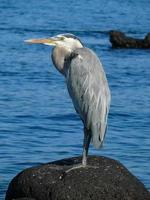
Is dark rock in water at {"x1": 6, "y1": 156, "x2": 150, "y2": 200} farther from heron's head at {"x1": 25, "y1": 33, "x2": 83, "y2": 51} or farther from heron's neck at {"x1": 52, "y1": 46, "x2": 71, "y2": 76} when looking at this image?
heron's head at {"x1": 25, "y1": 33, "x2": 83, "y2": 51}

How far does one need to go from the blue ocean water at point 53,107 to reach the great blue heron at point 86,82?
3497mm

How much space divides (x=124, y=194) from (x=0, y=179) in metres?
4.72

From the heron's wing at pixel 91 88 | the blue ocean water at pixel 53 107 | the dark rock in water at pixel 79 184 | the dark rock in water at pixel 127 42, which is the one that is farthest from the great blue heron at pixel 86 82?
the dark rock in water at pixel 127 42

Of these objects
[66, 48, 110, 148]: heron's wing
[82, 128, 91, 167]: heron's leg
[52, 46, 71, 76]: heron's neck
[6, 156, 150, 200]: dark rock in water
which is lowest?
[6, 156, 150, 200]: dark rock in water

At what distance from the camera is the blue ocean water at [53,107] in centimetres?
1848

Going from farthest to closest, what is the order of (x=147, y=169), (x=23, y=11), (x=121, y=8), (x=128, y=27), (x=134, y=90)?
1. (x=121, y=8)
2. (x=23, y=11)
3. (x=128, y=27)
4. (x=134, y=90)
5. (x=147, y=169)

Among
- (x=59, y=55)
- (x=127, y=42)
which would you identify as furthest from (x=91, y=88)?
(x=127, y=42)

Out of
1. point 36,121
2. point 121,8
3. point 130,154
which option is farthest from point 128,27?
point 130,154

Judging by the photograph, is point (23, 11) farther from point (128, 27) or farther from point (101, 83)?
point (101, 83)

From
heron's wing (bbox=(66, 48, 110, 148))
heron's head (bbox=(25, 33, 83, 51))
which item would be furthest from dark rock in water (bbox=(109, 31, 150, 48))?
heron's wing (bbox=(66, 48, 110, 148))

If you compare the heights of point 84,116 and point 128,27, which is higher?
point 84,116

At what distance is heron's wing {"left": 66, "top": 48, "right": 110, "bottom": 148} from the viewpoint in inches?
479

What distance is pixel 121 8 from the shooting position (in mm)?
84250

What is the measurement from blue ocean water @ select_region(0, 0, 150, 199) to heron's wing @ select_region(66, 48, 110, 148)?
3552 millimetres
